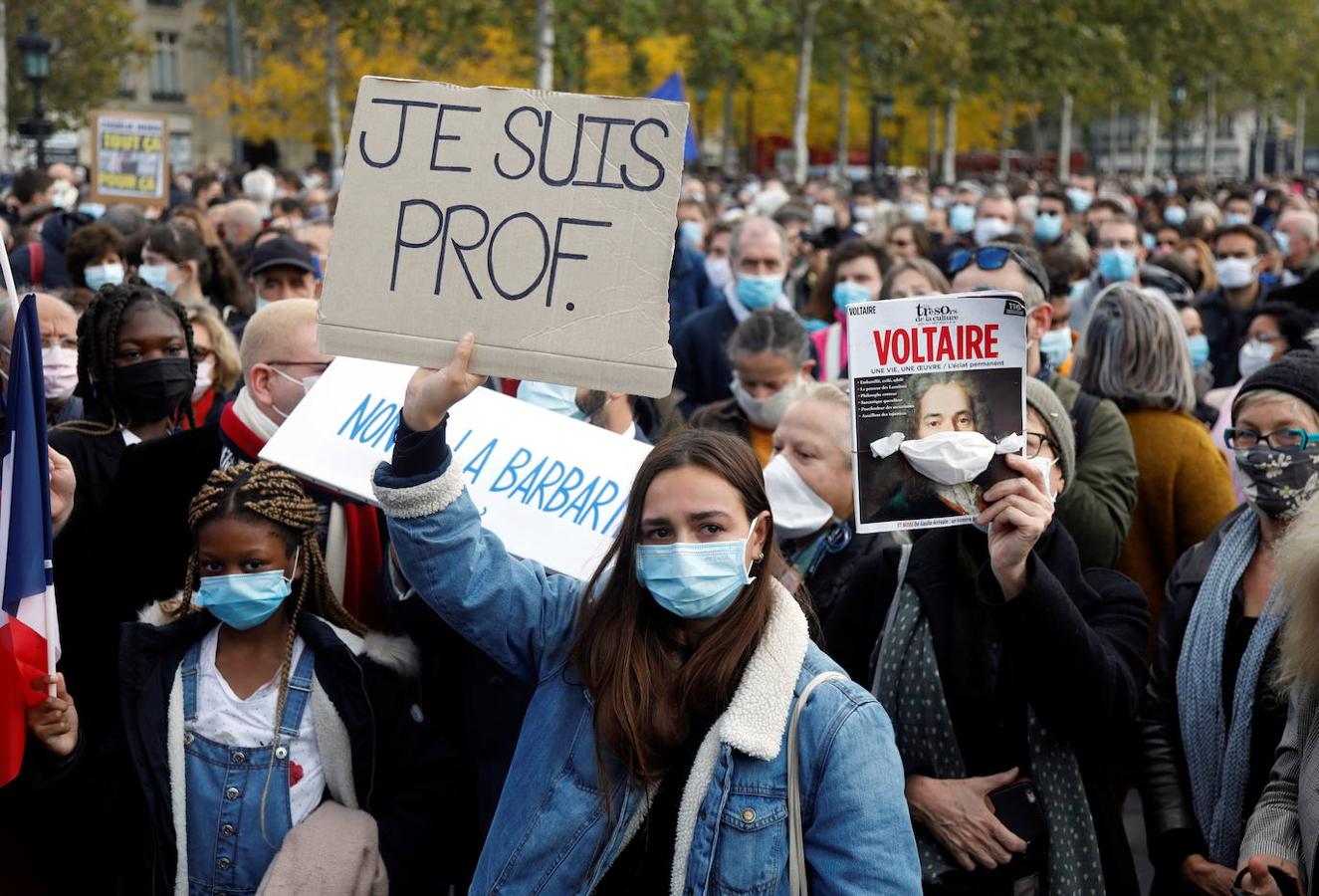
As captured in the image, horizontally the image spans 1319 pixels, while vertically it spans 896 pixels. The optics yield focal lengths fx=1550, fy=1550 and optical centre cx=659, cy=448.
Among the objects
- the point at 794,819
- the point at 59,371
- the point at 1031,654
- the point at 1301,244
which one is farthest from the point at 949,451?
the point at 1301,244

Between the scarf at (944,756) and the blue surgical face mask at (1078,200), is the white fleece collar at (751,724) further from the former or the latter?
the blue surgical face mask at (1078,200)

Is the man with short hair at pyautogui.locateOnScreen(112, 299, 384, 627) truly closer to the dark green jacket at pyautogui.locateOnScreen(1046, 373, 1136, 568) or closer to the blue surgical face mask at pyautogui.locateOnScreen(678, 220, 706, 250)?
the dark green jacket at pyautogui.locateOnScreen(1046, 373, 1136, 568)

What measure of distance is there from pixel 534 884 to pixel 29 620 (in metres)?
1.19

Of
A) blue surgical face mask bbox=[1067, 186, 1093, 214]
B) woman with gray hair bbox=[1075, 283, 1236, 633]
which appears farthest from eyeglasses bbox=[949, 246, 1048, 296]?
blue surgical face mask bbox=[1067, 186, 1093, 214]

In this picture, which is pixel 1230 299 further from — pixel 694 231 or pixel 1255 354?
pixel 694 231

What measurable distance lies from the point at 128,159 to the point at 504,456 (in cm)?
887

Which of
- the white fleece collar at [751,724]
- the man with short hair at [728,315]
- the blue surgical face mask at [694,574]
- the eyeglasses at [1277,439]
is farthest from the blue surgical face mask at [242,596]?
the man with short hair at [728,315]

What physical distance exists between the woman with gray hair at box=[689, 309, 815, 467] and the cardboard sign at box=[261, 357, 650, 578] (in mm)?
1376

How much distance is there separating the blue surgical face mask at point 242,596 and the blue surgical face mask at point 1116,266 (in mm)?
7533

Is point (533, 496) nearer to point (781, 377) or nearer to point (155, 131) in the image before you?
point (781, 377)

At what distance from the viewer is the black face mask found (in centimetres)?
476

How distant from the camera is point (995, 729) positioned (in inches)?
135

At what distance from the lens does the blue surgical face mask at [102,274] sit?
793 centimetres

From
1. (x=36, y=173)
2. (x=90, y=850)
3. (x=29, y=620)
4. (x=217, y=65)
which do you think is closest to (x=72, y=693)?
(x=90, y=850)
